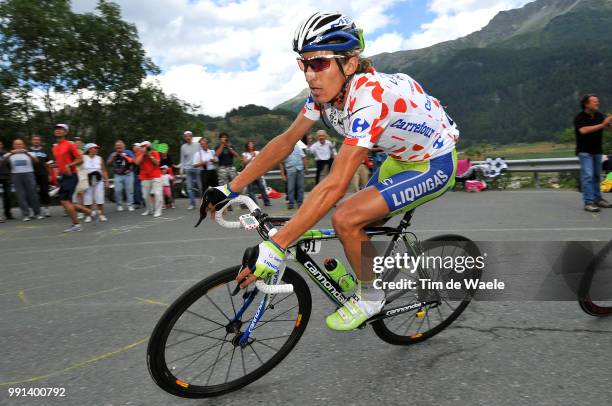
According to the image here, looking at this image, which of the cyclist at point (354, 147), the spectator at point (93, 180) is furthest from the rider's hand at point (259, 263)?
the spectator at point (93, 180)

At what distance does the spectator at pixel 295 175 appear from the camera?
35.2 ft

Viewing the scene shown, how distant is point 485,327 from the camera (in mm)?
3430

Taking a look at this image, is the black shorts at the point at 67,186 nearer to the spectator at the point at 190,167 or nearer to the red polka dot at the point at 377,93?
the spectator at the point at 190,167

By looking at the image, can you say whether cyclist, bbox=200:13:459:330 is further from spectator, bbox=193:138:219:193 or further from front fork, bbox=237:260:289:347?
spectator, bbox=193:138:219:193

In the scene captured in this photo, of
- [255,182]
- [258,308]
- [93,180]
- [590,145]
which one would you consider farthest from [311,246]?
[255,182]

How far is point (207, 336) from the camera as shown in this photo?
2785 millimetres

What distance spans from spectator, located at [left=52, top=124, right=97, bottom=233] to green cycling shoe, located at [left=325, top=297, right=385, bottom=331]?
803 centimetres

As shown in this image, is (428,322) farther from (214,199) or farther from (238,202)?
(214,199)

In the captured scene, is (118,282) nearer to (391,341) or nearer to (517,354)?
(391,341)

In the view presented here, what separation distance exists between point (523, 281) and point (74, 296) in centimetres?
454

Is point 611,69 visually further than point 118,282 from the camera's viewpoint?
Yes

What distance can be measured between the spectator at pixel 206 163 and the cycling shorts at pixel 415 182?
29.7 feet

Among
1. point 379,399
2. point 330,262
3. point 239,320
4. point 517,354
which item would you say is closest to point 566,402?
point 517,354

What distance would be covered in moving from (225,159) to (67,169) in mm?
3551
